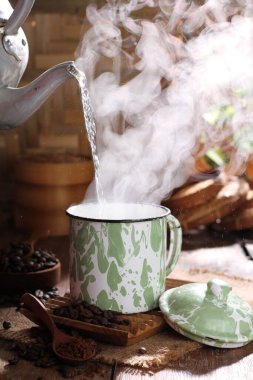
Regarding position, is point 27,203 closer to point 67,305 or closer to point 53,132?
point 53,132

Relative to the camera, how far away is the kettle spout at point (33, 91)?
869 mm

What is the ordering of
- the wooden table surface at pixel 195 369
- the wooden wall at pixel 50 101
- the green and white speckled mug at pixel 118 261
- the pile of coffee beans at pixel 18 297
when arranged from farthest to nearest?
the wooden wall at pixel 50 101 → the pile of coffee beans at pixel 18 297 → the green and white speckled mug at pixel 118 261 → the wooden table surface at pixel 195 369

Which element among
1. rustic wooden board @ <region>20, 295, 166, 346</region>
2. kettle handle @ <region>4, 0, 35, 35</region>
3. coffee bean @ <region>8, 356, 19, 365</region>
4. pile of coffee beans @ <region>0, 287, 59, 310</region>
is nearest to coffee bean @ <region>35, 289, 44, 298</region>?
pile of coffee beans @ <region>0, 287, 59, 310</region>

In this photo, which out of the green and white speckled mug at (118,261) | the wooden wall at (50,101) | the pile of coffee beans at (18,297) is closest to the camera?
the green and white speckled mug at (118,261)

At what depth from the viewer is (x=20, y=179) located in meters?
1.51

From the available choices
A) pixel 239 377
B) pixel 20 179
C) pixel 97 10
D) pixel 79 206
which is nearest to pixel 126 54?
pixel 97 10

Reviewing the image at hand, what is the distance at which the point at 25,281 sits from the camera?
1.02 metres

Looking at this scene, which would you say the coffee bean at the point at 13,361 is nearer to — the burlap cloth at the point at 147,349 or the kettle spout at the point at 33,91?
the burlap cloth at the point at 147,349

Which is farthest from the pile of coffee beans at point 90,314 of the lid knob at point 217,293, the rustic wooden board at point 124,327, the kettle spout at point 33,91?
the kettle spout at point 33,91

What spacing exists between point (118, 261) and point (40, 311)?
0.41 feet

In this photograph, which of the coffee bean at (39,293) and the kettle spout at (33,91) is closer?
the kettle spout at (33,91)

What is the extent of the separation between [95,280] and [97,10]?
960 mm

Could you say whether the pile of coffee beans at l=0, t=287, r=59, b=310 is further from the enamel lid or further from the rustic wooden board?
the enamel lid

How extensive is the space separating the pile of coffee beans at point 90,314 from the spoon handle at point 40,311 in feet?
0.09
